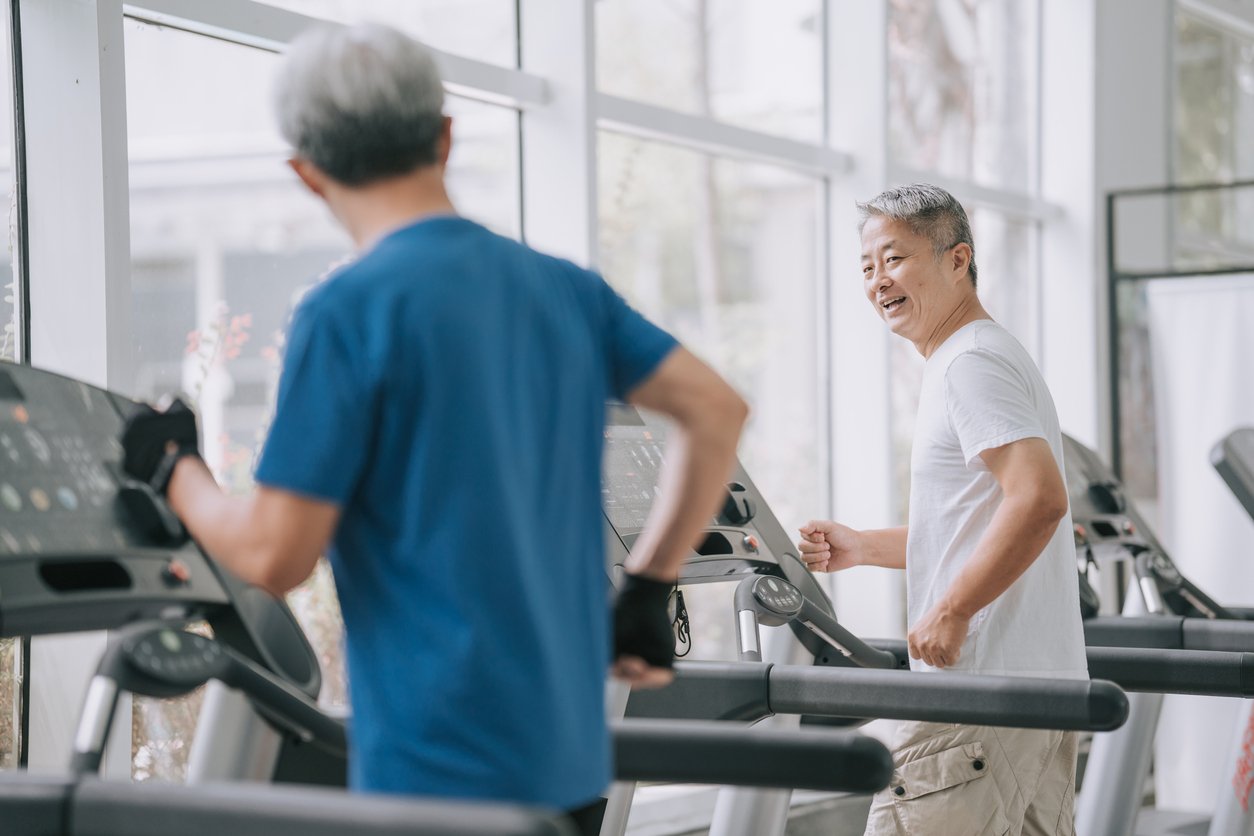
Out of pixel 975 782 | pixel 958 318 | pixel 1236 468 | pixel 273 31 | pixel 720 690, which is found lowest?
pixel 975 782

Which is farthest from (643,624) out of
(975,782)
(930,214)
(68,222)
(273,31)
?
(273,31)

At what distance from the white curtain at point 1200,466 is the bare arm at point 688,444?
4038mm

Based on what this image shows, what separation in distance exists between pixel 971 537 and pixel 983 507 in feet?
0.16

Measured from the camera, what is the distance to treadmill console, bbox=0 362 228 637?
1404mm

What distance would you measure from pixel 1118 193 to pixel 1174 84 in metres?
1.11

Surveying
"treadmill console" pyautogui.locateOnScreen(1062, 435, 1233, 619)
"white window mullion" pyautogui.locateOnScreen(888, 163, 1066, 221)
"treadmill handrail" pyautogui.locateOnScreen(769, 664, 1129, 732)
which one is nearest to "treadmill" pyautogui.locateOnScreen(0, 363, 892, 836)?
"treadmill handrail" pyautogui.locateOnScreen(769, 664, 1129, 732)

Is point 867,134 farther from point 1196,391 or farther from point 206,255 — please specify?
point 206,255

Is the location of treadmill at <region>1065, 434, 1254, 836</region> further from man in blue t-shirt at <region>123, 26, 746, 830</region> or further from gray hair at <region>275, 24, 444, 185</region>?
gray hair at <region>275, 24, 444, 185</region>

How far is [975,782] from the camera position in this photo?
7.45ft

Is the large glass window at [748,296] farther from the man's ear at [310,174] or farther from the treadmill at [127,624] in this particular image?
the man's ear at [310,174]

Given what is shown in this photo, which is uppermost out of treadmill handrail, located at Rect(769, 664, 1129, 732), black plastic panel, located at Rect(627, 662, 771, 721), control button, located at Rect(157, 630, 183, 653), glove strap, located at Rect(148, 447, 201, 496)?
glove strap, located at Rect(148, 447, 201, 496)

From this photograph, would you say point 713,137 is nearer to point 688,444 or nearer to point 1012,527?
point 1012,527

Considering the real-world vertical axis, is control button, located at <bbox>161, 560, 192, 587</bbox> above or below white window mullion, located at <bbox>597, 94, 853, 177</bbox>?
below

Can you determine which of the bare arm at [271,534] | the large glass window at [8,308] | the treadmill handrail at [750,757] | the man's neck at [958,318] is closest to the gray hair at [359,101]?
the bare arm at [271,534]
